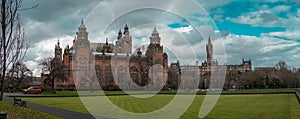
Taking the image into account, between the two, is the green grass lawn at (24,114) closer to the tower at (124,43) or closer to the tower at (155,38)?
the tower at (155,38)

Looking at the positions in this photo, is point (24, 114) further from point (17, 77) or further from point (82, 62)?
point (82, 62)

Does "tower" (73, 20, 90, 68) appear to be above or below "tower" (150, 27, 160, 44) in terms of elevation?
below

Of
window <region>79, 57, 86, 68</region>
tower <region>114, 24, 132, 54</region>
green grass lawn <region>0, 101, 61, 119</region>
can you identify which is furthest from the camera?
tower <region>114, 24, 132, 54</region>

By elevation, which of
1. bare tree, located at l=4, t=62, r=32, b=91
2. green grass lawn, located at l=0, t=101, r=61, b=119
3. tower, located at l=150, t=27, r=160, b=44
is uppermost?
tower, located at l=150, t=27, r=160, b=44

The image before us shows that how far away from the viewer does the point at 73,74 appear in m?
93.9

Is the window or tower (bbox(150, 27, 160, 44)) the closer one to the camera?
tower (bbox(150, 27, 160, 44))

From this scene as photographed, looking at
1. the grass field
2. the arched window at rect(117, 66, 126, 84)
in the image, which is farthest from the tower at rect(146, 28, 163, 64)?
the grass field

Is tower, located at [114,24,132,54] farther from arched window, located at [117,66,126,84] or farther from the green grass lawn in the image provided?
the green grass lawn

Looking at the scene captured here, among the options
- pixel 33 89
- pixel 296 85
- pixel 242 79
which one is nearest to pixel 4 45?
pixel 33 89

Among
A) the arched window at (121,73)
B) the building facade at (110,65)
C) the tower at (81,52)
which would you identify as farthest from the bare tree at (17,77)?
the arched window at (121,73)

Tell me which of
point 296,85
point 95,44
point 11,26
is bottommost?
point 296,85

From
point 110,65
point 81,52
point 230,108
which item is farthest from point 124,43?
point 230,108

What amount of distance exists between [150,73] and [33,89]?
3905 cm

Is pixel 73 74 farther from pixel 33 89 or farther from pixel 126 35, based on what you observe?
pixel 33 89
